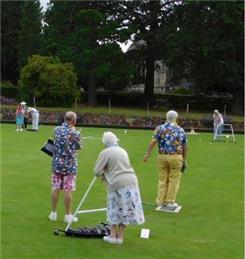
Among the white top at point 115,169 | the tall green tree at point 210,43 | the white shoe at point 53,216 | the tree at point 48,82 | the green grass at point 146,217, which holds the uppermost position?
the tall green tree at point 210,43

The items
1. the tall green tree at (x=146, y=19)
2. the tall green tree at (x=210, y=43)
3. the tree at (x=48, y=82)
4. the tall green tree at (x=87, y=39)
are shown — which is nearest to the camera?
the tree at (x=48, y=82)

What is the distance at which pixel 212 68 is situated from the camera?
48.5 metres

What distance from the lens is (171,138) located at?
33.9 ft

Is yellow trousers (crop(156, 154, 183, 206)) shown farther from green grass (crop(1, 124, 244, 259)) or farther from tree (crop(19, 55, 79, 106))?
tree (crop(19, 55, 79, 106))

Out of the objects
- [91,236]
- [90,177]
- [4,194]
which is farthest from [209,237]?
[90,177]

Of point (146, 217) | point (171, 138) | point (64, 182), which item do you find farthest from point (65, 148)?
point (171, 138)

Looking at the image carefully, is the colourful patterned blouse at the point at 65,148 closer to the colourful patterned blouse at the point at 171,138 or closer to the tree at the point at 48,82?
the colourful patterned blouse at the point at 171,138

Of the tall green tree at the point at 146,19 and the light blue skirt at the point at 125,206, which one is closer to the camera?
the light blue skirt at the point at 125,206

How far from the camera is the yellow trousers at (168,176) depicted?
10.4 m

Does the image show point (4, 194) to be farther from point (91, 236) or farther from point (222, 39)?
point (222, 39)

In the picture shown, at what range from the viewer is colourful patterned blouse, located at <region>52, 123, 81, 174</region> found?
29.5 feet

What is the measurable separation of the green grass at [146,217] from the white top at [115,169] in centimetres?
88

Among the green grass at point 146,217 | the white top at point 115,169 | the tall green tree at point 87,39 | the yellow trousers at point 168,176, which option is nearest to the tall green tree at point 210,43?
the tall green tree at point 87,39

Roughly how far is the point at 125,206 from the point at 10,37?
65180 mm
